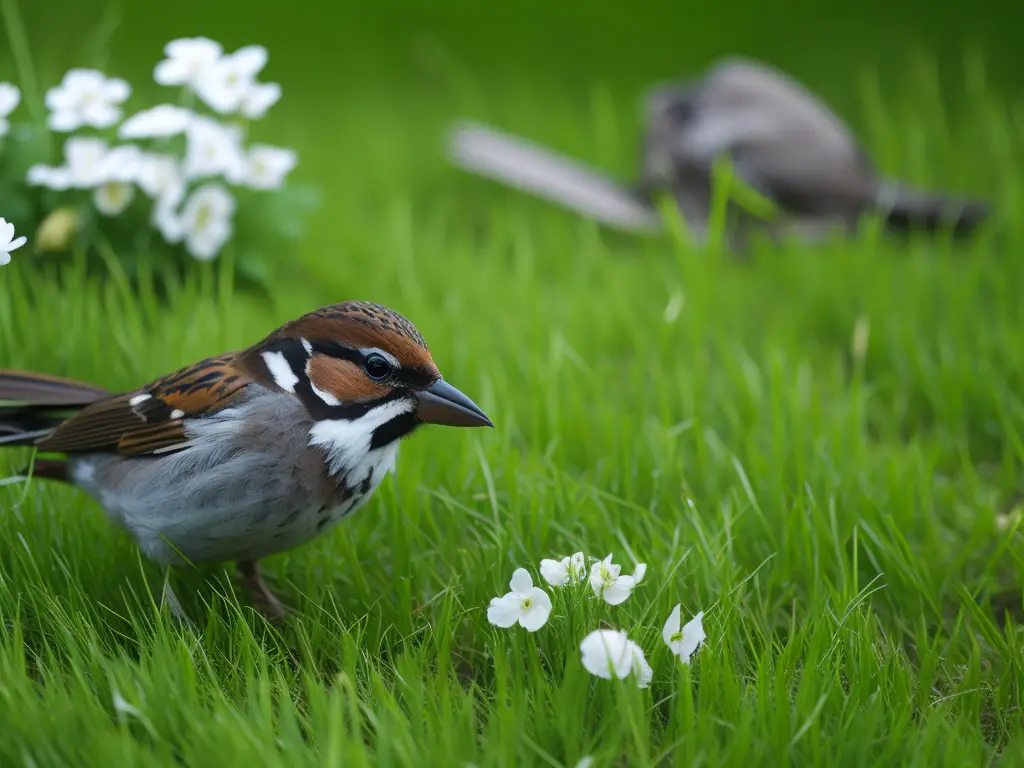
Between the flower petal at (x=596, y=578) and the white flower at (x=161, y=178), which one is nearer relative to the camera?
the flower petal at (x=596, y=578)

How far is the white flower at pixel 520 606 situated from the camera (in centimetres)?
249

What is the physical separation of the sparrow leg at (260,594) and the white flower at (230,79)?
209 cm

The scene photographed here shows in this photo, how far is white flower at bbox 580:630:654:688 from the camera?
2312 mm

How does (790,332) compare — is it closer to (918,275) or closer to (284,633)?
(918,275)

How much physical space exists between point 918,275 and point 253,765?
4054mm

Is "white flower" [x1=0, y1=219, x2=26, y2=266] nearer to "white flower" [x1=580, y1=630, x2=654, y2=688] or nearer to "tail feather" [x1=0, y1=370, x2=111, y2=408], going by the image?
"tail feather" [x1=0, y1=370, x2=111, y2=408]

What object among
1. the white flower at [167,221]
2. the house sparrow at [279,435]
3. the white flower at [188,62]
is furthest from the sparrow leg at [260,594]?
the white flower at [188,62]

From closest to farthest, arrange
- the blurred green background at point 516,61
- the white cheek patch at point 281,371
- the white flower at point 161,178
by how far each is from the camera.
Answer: the white cheek patch at point 281,371
the white flower at point 161,178
the blurred green background at point 516,61

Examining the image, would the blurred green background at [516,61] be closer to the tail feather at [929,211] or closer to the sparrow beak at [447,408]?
the tail feather at [929,211]

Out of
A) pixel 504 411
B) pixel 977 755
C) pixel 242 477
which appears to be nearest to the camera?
pixel 977 755

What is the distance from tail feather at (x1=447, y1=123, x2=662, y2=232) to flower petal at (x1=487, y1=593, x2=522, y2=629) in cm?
364

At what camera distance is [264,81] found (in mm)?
7527

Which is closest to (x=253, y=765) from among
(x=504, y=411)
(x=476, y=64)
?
(x=504, y=411)

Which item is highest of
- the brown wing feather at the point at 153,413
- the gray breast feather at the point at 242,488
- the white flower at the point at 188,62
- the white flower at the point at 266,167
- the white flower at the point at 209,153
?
the white flower at the point at 188,62
